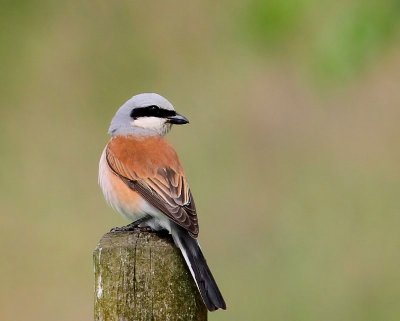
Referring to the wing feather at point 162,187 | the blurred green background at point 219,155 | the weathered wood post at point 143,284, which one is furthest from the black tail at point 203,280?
the blurred green background at point 219,155

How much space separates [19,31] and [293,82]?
88.2 inches

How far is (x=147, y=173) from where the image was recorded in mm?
5035

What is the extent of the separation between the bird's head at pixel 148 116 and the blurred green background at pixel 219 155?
3.12ft

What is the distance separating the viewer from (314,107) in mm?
8359

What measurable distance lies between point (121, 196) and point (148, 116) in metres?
0.52

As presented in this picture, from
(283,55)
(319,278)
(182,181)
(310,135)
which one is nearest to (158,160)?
(182,181)

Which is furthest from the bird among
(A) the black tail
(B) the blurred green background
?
(B) the blurred green background

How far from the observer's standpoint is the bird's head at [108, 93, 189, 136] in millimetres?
5336

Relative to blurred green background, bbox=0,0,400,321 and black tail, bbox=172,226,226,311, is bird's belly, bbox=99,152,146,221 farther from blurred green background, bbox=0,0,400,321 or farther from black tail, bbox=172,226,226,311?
blurred green background, bbox=0,0,400,321

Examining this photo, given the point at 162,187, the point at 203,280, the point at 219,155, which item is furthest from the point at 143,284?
the point at 219,155

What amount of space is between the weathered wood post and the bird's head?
170cm

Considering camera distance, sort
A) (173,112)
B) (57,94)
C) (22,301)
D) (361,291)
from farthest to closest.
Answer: (57,94) < (22,301) < (361,291) < (173,112)

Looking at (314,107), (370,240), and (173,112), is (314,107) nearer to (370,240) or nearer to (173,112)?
(370,240)

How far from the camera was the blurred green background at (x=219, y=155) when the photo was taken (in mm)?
6973
